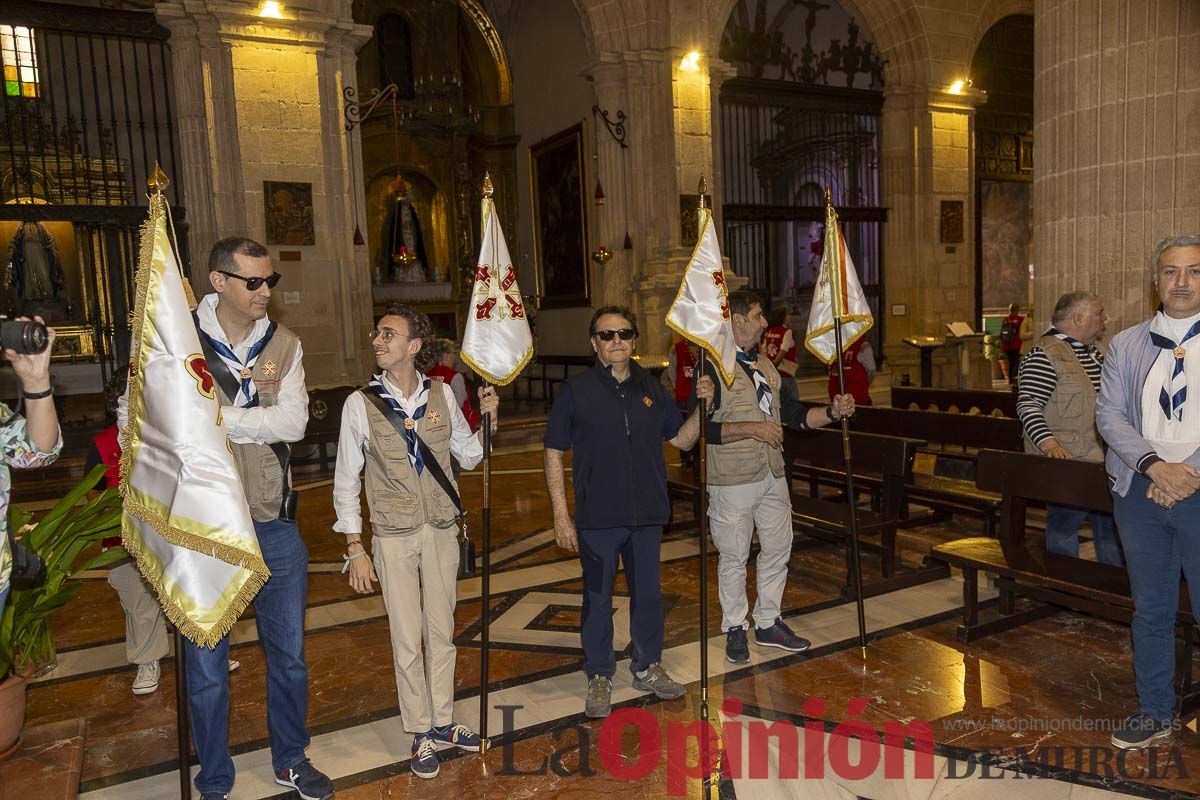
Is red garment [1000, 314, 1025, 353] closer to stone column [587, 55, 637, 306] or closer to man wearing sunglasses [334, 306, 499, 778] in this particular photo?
stone column [587, 55, 637, 306]

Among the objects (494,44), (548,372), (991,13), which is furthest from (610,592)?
(991,13)

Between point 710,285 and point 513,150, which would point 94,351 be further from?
point 710,285

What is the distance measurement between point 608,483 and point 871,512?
2.44m

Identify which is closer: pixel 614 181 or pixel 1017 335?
pixel 614 181

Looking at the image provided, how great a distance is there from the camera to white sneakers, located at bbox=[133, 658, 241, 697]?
4.07 m

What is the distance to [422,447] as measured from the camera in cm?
322

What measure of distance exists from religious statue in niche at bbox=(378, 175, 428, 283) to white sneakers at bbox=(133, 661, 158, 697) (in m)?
12.6

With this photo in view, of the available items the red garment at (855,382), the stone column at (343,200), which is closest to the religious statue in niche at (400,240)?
the stone column at (343,200)

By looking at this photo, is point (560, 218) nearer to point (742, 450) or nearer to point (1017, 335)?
point (1017, 335)

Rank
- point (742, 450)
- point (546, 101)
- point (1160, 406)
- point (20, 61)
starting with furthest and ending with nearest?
point (546, 101)
point (20, 61)
point (742, 450)
point (1160, 406)

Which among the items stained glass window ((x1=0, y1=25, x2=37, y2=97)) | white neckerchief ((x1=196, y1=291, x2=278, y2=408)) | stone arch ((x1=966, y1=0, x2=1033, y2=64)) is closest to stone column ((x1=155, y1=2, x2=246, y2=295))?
stained glass window ((x1=0, y1=25, x2=37, y2=97))

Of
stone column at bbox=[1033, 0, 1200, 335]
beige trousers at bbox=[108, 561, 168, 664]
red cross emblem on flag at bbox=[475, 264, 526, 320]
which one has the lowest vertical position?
beige trousers at bbox=[108, 561, 168, 664]

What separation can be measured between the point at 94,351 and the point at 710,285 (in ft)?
46.2

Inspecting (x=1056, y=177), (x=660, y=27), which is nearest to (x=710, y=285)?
(x=1056, y=177)
